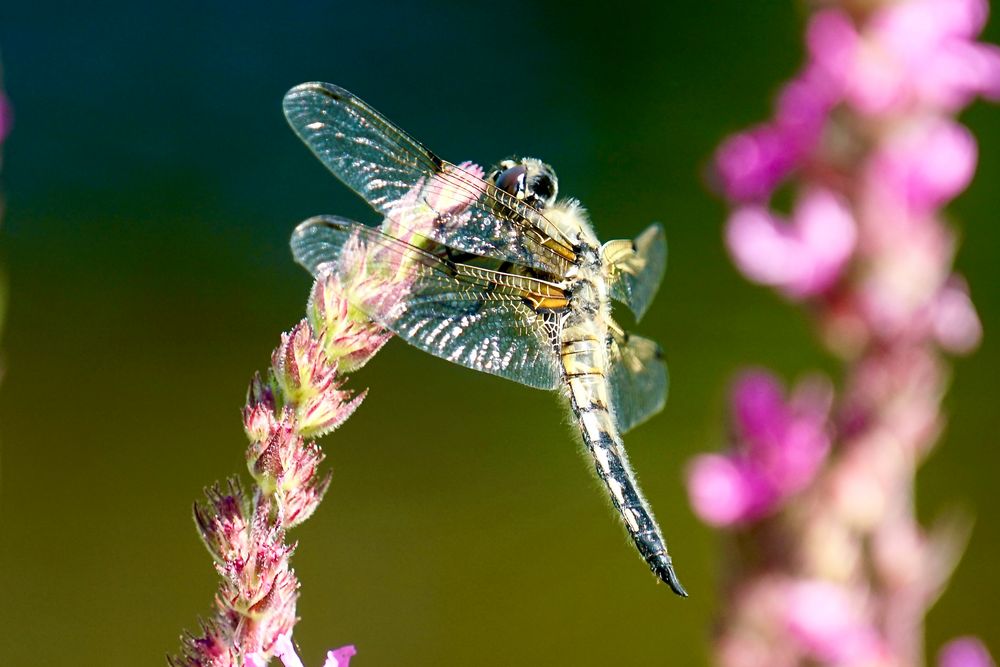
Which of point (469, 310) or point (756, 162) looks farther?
point (469, 310)

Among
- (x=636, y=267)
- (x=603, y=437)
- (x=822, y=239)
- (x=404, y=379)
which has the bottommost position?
(x=822, y=239)

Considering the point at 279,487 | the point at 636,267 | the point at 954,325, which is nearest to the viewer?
the point at 279,487

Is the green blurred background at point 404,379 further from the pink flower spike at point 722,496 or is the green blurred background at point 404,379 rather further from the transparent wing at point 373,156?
the pink flower spike at point 722,496

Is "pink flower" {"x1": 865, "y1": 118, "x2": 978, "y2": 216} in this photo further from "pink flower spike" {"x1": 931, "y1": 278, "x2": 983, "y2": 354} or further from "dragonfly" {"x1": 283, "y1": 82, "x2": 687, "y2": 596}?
"dragonfly" {"x1": 283, "y1": 82, "x2": 687, "y2": 596}

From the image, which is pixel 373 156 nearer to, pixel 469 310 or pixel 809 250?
pixel 469 310

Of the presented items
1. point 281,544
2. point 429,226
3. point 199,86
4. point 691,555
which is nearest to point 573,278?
point 429,226

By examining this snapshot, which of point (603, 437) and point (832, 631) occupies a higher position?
point (603, 437)

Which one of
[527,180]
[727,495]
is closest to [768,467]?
[727,495]
